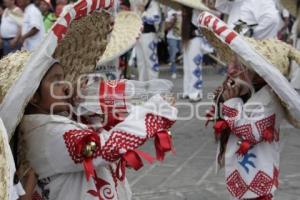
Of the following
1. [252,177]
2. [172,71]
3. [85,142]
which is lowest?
[172,71]

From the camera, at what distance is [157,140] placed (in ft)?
8.00

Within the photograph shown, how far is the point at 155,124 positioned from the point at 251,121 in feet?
4.07

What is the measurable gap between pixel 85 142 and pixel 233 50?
101cm

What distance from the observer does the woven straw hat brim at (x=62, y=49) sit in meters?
2.29

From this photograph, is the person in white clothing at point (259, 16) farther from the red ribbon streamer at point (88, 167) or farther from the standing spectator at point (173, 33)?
the standing spectator at point (173, 33)

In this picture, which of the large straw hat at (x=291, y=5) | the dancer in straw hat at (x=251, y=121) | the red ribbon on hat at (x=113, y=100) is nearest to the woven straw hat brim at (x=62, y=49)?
the red ribbon on hat at (x=113, y=100)

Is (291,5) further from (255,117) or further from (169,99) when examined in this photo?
(169,99)

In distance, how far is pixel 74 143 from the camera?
2486mm

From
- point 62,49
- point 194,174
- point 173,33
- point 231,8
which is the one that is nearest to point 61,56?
point 62,49

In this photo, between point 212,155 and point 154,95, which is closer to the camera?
point 154,95

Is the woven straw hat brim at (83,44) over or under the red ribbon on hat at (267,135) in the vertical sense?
over

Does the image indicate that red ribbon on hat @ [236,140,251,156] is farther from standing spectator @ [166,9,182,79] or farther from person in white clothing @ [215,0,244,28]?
standing spectator @ [166,9,182,79]

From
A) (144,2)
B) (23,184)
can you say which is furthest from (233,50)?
(144,2)

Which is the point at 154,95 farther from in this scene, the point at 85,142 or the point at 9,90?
the point at 9,90
